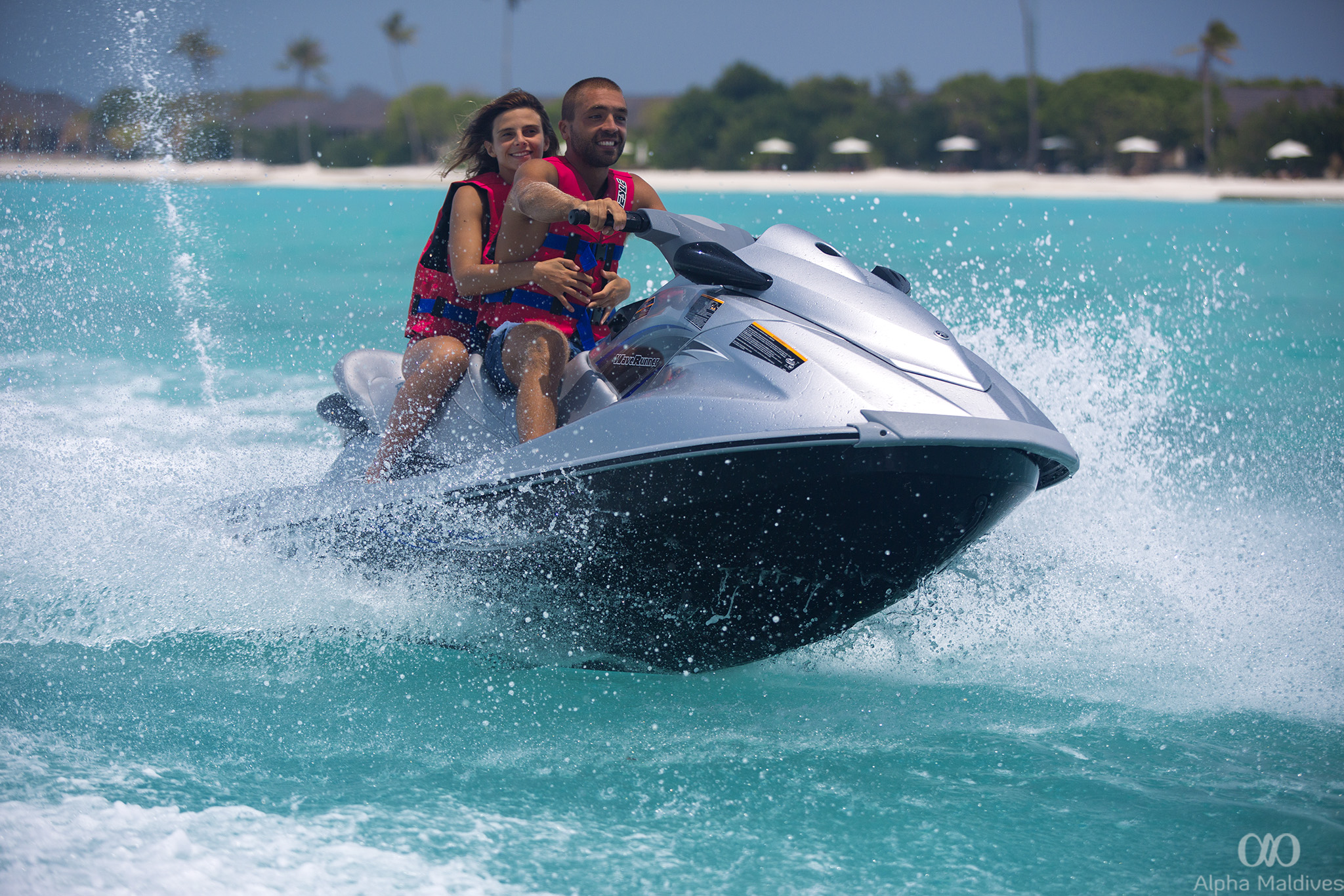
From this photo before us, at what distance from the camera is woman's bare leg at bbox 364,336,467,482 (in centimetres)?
288

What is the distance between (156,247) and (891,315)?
12914 millimetres

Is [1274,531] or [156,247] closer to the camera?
[1274,531]

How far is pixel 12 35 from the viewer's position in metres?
5.23

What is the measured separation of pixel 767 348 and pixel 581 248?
2.00ft

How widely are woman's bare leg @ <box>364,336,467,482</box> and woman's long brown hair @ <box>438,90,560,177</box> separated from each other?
0.46m

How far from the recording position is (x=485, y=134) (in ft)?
9.71

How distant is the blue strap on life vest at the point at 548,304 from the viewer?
9.16 ft

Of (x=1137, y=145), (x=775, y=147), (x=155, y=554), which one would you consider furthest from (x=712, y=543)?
(x=775, y=147)

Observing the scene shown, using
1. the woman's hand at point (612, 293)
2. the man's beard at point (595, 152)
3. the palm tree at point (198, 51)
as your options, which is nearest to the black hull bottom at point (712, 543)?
the woman's hand at point (612, 293)

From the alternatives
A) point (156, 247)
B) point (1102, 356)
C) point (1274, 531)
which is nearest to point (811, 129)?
point (156, 247)

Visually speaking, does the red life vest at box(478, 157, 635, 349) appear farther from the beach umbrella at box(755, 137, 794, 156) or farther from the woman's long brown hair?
the beach umbrella at box(755, 137, 794, 156)

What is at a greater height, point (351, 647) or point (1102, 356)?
point (1102, 356)

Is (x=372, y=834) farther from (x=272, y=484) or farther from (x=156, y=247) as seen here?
(x=156, y=247)

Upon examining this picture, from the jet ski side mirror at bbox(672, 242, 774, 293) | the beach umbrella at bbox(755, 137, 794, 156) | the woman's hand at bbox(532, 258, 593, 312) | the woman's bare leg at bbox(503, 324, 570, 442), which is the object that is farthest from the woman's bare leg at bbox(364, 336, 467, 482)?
the beach umbrella at bbox(755, 137, 794, 156)
